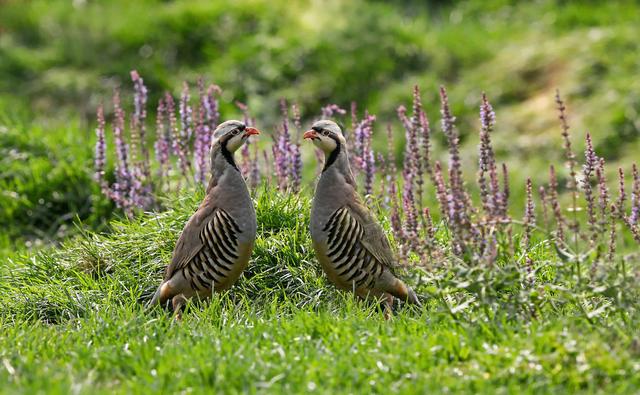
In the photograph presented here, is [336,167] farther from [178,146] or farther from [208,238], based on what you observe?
[178,146]

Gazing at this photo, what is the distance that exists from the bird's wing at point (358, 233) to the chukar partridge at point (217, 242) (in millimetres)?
467

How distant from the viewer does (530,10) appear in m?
13.4

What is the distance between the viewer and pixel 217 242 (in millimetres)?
5949

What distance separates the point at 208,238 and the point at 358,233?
0.84 m

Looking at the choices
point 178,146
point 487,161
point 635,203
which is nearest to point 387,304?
point 487,161

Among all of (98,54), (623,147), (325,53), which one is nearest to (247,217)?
(623,147)

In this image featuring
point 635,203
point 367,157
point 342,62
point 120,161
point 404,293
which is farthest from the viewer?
point 342,62

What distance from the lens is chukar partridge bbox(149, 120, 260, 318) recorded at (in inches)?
234

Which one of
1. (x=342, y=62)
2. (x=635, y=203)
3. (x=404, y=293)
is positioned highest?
(x=342, y=62)

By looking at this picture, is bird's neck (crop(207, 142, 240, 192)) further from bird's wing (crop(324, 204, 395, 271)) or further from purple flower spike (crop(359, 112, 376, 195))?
purple flower spike (crop(359, 112, 376, 195))

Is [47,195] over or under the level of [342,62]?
under

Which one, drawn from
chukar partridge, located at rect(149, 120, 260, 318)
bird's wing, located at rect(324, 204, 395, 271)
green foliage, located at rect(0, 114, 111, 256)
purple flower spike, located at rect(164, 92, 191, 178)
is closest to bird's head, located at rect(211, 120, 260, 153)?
chukar partridge, located at rect(149, 120, 260, 318)

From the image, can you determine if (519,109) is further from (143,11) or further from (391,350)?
(391,350)

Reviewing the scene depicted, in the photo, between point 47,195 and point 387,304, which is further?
point 47,195
